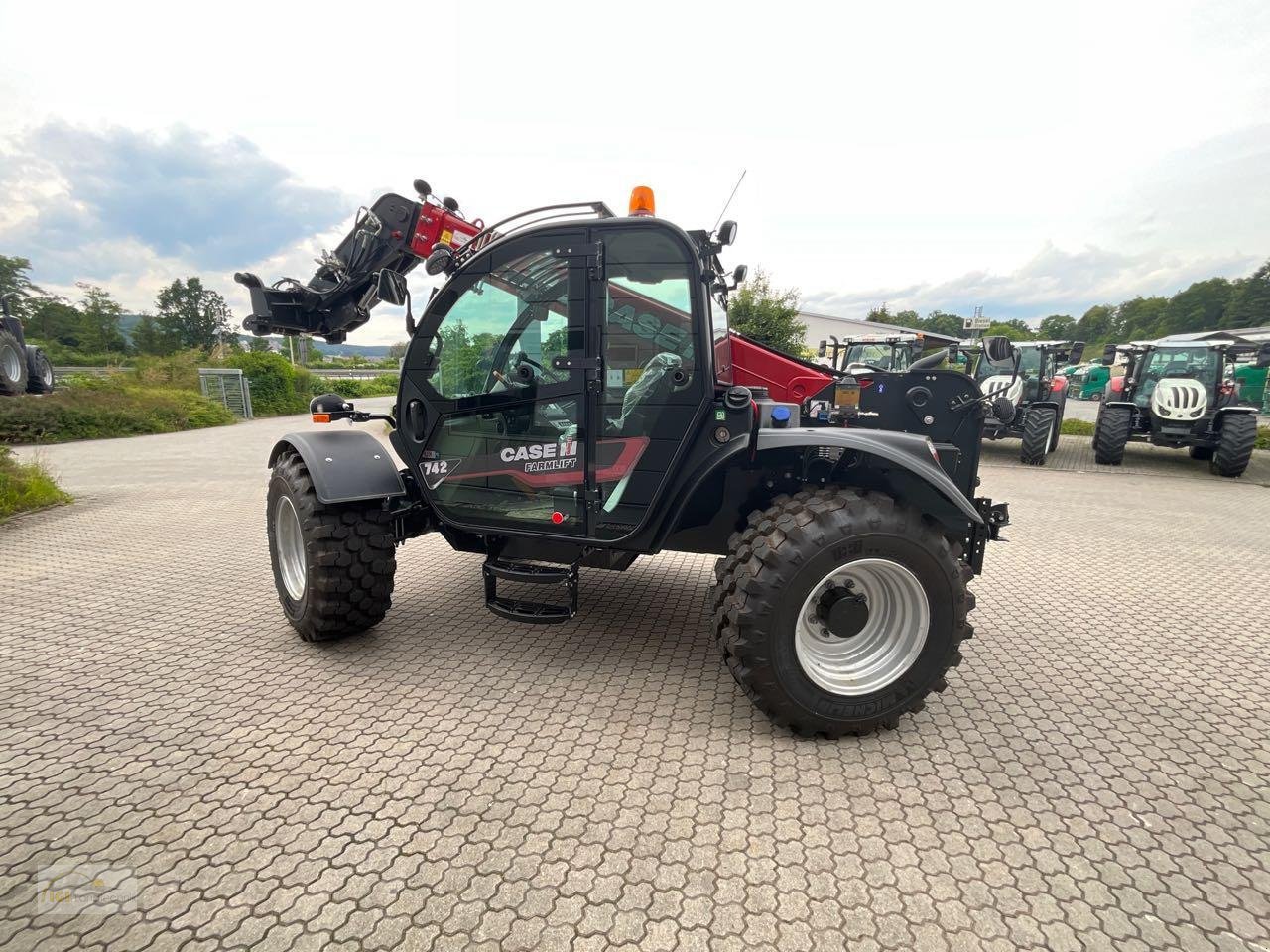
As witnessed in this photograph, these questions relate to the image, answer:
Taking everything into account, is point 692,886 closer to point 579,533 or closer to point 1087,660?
point 579,533

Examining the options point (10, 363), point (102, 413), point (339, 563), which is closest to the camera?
point (339, 563)

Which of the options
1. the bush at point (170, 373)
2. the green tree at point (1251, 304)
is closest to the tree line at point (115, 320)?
the bush at point (170, 373)

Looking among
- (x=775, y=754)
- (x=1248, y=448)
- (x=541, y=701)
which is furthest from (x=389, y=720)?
(x=1248, y=448)

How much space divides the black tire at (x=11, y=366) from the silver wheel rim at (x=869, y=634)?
13898 mm

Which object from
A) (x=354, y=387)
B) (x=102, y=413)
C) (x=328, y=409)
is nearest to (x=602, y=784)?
(x=328, y=409)

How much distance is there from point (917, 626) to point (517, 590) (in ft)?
8.47

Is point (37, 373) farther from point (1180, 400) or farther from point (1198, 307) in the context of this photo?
point (1198, 307)

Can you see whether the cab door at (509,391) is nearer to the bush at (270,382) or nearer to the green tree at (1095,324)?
the bush at (270,382)

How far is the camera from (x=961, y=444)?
11.7ft

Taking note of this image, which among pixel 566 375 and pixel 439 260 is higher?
pixel 439 260

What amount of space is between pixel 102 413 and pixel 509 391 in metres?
15.2

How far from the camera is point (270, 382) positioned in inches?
777

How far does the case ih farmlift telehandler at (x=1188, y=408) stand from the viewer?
9.27 meters

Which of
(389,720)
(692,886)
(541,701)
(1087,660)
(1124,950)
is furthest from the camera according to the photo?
(1087,660)
